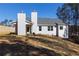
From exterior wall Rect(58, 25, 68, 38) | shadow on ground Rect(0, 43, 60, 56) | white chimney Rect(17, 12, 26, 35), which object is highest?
white chimney Rect(17, 12, 26, 35)

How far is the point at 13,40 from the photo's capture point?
14.8 meters

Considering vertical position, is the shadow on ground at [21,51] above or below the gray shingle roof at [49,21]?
below

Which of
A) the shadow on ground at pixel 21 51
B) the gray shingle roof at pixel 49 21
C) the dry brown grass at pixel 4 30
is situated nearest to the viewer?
the shadow on ground at pixel 21 51

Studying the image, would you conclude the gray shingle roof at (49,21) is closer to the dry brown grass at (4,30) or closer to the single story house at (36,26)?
the single story house at (36,26)

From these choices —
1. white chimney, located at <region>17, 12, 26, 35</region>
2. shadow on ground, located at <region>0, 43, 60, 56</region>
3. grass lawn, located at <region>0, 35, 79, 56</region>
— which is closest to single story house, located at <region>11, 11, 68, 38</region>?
white chimney, located at <region>17, 12, 26, 35</region>

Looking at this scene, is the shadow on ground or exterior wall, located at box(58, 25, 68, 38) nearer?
the shadow on ground

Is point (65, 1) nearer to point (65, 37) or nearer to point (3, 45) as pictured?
point (65, 37)

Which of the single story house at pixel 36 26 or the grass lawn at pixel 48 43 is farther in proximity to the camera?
the single story house at pixel 36 26

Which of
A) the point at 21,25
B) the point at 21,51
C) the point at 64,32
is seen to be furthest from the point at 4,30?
the point at 64,32

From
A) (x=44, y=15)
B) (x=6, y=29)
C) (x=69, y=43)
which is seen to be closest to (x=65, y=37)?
(x=69, y=43)

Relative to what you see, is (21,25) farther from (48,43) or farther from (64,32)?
(64,32)

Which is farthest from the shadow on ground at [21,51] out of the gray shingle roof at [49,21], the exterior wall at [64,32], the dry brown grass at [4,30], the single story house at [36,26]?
the gray shingle roof at [49,21]

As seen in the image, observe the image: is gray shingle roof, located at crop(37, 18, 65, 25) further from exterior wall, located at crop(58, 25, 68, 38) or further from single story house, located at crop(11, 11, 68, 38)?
exterior wall, located at crop(58, 25, 68, 38)

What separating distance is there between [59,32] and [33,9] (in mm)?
1443
